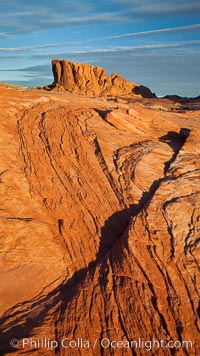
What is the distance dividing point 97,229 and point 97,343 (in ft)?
10.5

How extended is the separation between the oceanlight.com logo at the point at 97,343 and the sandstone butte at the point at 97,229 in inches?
1.3

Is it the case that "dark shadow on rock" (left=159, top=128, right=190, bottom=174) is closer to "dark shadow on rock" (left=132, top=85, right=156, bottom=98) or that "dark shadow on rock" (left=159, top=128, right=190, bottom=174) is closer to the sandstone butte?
the sandstone butte

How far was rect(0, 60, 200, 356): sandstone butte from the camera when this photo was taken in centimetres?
651

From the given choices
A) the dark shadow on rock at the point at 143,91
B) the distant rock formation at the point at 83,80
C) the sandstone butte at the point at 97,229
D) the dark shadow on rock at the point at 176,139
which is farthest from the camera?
the dark shadow on rock at the point at 143,91

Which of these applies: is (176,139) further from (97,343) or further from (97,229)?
(97,343)

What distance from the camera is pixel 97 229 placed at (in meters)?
9.09

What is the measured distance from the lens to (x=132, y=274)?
724cm

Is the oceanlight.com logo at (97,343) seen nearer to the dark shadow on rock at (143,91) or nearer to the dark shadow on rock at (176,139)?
the dark shadow on rock at (176,139)

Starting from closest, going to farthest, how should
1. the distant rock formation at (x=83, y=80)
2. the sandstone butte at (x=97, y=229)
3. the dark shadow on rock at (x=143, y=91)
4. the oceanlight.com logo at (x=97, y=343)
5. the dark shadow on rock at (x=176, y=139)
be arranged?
the oceanlight.com logo at (x=97, y=343)
the sandstone butte at (x=97, y=229)
the dark shadow on rock at (x=176, y=139)
the distant rock formation at (x=83, y=80)
the dark shadow on rock at (x=143, y=91)

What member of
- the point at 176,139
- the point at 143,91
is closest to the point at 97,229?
the point at 176,139

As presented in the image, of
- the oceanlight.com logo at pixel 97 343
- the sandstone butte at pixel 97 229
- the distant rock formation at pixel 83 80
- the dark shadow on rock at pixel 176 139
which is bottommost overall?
the oceanlight.com logo at pixel 97 343

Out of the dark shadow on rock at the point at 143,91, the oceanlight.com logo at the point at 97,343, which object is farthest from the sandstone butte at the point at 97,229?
the dark shadow on rock at the point at 143,91

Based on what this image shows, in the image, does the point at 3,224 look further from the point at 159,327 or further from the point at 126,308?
the point at 159,327

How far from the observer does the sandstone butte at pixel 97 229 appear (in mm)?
6512
